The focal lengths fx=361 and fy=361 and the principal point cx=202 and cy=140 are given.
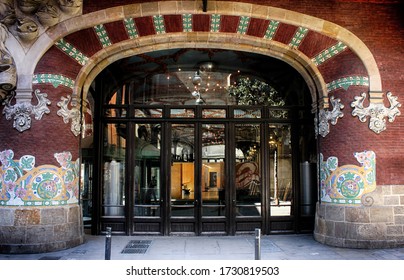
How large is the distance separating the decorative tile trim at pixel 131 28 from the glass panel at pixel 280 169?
15.4 ft

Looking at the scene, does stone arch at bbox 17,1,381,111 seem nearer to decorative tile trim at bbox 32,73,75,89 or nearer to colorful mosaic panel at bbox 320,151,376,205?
decorative tile trim at bbox 32,73,75,89

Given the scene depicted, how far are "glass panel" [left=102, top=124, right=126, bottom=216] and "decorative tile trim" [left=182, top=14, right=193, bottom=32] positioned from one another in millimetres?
3403

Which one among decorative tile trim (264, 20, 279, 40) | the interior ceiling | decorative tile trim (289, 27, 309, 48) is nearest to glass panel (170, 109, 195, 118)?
the interior ceiling

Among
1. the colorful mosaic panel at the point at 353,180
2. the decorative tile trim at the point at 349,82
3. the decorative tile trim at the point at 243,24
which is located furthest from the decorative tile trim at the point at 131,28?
the colorful mosaic panel at the point at 353,180

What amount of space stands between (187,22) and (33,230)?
630 cm

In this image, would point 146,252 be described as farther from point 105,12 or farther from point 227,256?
point 105,12

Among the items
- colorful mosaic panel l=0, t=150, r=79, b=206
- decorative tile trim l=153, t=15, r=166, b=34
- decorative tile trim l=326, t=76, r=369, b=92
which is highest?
decorative tile trim l=153, t=15, r=166, b=34

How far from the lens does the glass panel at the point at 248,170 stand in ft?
34.6

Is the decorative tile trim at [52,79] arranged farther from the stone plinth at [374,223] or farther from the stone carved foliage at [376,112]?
the stone plinth at [374,223]

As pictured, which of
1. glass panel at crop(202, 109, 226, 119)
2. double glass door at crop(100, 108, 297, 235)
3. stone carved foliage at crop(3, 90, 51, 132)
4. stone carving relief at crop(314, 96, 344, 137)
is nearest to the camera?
stone carved foliage at crop(3, 90, 51, 132)

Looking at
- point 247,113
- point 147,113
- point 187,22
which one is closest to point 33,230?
point 147,113

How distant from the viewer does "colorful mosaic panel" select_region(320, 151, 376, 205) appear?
8891 millimetres

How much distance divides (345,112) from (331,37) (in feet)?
6.46

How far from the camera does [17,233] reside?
8.30m
